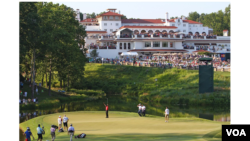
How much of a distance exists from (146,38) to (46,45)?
160 ft

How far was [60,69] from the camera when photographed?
60969mm

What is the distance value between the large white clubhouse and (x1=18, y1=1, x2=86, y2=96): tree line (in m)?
31.0

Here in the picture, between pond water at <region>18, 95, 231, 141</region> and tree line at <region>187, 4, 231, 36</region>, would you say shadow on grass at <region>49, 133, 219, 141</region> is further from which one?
tree line at <region>187, 4, 231, 36</region>

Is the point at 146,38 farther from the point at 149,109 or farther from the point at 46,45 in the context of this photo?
the point at 149,109

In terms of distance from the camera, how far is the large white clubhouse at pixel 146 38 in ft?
330

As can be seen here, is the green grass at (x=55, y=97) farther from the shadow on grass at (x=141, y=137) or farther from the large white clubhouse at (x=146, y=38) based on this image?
the large white clubhouse at (x=146, y=38)

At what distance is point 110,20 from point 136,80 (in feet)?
167

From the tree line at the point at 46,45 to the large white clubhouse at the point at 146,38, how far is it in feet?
102

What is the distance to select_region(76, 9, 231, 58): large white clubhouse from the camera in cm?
10056

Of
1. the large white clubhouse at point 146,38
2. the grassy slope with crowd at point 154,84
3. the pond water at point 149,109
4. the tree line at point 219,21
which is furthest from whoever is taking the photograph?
the tree line at point 219,21
